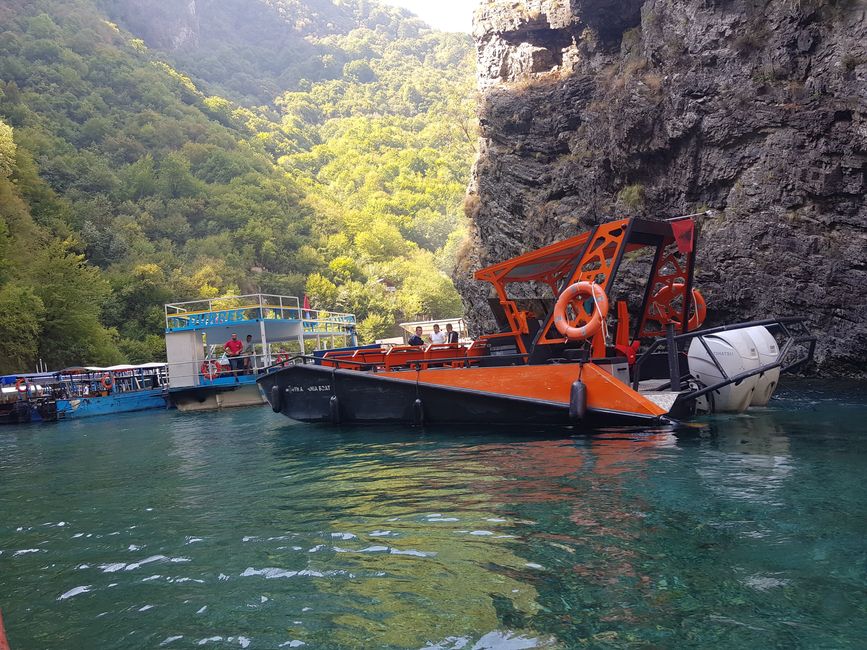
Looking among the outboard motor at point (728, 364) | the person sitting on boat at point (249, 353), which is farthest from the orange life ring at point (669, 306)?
the person sitting on boat at point (249, 353)

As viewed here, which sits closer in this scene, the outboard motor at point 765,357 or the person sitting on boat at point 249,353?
the outboard motor at point 765,357

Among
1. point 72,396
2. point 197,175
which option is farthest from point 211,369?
point 197,175

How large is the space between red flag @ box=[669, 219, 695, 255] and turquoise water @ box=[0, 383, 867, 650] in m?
3.31

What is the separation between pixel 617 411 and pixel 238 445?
7088 mm

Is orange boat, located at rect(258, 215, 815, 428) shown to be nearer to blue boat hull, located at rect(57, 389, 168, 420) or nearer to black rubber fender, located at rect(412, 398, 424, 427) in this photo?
black rubber fender, located at rect(412, 398, 424, 427)

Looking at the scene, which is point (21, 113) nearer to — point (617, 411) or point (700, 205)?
point (700, 205)

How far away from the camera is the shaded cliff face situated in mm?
16109

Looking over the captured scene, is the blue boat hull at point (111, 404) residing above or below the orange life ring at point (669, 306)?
below

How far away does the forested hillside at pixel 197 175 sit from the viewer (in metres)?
44.2

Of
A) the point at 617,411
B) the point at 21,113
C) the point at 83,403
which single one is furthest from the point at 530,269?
the point at 21,113

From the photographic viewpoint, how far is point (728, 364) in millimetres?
11039

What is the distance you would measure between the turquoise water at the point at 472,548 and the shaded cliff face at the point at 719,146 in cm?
809

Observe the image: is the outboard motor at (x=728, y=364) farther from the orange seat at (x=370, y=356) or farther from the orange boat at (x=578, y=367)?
the orange seat at (x=370, y=356)

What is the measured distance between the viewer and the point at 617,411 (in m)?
10.1
